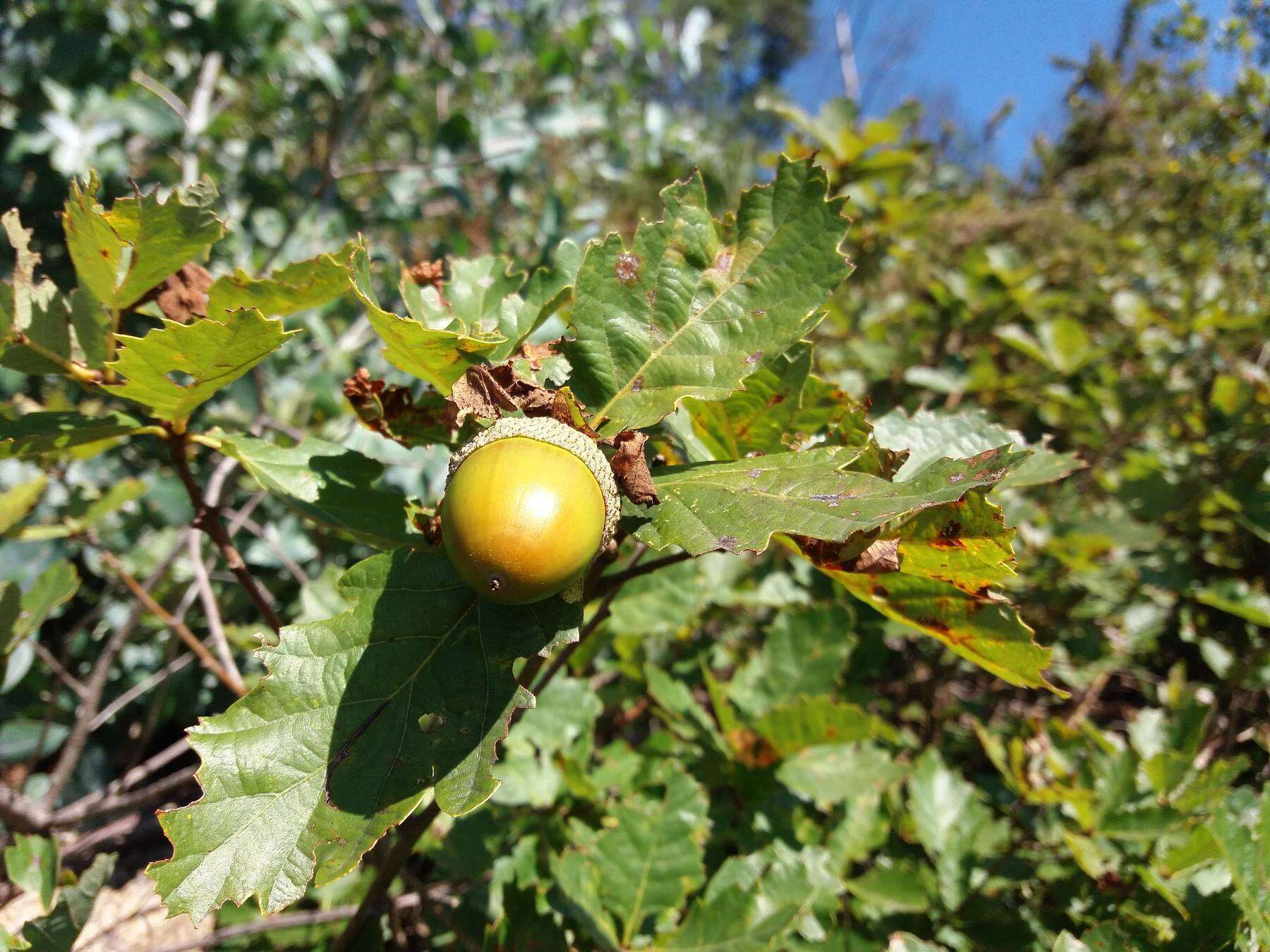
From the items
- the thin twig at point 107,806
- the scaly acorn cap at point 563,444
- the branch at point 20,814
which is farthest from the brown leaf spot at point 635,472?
the branch at point 20,814

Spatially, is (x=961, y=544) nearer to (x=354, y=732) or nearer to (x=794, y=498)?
(x=794, y=498)

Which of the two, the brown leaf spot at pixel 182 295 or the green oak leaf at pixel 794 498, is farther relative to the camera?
the brown leaf spot at pixel 182 295

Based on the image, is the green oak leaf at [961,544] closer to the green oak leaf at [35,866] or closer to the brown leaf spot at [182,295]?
the brown leaf spot at [182,295]

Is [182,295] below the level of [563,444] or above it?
below

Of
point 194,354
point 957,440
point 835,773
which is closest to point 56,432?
point 194,354

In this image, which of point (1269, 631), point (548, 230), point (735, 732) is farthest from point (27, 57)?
point (1269, 631)

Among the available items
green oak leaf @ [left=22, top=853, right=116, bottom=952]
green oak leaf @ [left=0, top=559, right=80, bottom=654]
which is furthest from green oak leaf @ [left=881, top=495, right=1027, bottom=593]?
green oak leaf @ [left=0, top=559, right=80, bottom=654]

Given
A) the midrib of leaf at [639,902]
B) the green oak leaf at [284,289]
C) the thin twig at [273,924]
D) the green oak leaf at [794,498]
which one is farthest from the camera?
the thin twig at [273,924]
